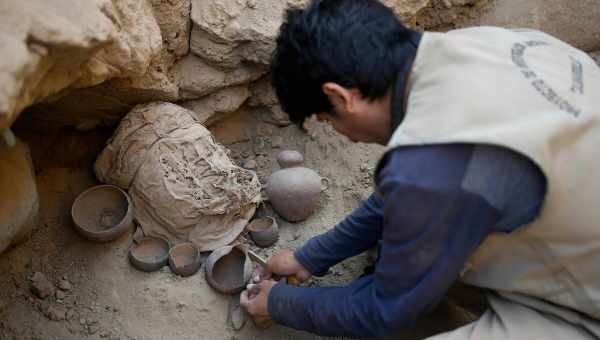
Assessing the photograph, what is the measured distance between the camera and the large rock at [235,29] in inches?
98.9

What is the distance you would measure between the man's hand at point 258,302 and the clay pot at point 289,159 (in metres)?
0.72

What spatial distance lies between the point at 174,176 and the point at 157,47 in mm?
532

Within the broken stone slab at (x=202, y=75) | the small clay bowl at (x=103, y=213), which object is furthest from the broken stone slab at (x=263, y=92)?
the small clay bowl at (x=103, y=213)

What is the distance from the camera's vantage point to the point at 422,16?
322 centimetres

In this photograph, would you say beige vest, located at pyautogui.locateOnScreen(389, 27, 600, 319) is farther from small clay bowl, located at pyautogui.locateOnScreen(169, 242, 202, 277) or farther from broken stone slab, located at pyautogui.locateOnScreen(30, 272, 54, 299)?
broken stone slab, located at pyautogui.locateOnScreen(30, 272, 54, 299)

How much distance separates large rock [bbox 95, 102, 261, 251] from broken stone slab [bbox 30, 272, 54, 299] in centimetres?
43

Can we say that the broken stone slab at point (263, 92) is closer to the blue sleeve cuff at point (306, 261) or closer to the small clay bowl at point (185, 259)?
the small clay bowl at point (185, 259)

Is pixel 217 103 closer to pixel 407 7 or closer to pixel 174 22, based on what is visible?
pixel 174 22

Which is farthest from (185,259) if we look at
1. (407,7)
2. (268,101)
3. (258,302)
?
(407,7)

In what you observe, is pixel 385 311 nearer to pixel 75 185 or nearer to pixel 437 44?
pixel 437 44

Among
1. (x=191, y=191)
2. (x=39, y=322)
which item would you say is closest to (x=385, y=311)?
(x=191, y=191)

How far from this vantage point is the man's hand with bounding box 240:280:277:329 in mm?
1986

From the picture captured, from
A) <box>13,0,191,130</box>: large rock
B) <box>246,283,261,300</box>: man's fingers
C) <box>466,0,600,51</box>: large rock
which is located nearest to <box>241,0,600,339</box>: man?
<box>246,283,261,300</box>: man's fingers

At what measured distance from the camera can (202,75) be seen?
103 inches
